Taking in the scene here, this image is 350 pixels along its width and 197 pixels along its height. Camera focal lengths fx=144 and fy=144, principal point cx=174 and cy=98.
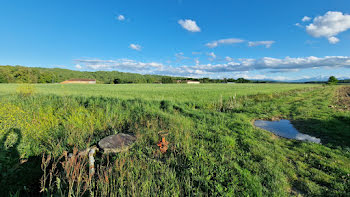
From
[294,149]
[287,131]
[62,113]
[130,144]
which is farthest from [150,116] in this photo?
[287,131]

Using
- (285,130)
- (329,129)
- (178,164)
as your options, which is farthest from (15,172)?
(329,129)

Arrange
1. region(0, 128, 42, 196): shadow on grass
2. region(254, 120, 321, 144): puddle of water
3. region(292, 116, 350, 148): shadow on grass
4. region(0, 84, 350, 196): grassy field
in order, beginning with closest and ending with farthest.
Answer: region(0, 84, 350, 196): grassy field, region(0, 128, 42, 196): shadow on grass, region(292, 116, 350, 148): shadow on grass, region(254, 120, 321, 144): puddle of water

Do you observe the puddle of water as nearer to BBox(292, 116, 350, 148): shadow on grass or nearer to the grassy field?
BBox(292, 116, 350, 148): shadow on grass

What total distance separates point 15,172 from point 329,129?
14383 mm

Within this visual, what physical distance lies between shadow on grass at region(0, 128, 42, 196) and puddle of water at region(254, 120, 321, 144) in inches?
427

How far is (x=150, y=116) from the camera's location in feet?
30.6

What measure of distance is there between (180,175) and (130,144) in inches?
95.4

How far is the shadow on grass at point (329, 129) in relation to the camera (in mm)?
6859

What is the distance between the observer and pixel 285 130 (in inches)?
354

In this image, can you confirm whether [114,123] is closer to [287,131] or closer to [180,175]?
[180,175]

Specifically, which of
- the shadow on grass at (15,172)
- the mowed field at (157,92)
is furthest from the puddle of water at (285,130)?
the shadow on grass at (15,172)

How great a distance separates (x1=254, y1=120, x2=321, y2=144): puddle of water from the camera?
7.70 metres

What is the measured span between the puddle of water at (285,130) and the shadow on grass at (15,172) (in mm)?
10851

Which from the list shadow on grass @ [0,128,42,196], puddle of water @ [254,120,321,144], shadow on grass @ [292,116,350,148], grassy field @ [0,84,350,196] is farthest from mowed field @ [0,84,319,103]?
shadow on grass @ [292,116,350,148]
